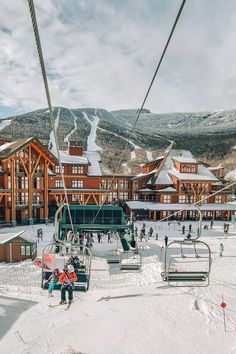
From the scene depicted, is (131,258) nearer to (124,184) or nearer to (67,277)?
(67,277)

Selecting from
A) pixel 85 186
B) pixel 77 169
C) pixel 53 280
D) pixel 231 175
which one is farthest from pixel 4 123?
pixel 53 280

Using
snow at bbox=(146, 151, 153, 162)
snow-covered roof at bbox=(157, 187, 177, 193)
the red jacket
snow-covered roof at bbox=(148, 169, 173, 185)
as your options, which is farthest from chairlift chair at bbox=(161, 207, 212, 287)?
snow at bbox=(146, 151, 153, 162)

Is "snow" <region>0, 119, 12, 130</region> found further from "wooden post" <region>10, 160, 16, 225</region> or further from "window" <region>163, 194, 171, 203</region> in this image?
"window" <region>163, 194, 171, 203</region>

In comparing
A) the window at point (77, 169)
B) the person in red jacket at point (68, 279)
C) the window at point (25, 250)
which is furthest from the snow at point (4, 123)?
the person in red jacket at point (68, 279)

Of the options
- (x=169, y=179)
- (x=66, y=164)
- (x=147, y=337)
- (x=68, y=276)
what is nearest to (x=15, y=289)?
(x=68, y=276)

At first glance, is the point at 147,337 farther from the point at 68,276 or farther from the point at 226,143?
the point at 226,143
